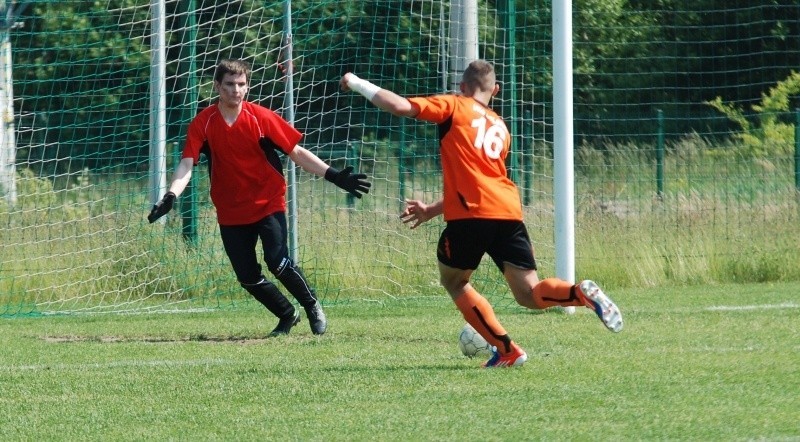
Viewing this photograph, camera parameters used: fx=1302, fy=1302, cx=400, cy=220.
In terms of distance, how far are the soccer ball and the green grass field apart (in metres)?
0.17

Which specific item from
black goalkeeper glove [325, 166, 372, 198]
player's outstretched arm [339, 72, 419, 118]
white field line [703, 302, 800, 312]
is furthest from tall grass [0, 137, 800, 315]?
player's outstretched arm [339, 72, 419, 118]

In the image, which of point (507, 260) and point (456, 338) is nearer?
point (507, 260)

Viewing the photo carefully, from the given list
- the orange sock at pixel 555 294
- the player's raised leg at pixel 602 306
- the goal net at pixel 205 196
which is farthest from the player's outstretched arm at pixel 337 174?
the goal net at pixel 205 196

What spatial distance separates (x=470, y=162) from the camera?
7121 mm

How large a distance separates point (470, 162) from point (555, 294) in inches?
33.9

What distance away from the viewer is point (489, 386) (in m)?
6.59

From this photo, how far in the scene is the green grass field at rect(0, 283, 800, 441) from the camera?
562 centimetres

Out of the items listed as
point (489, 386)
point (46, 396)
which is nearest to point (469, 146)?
point (489, 386)

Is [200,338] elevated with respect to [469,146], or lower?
lower

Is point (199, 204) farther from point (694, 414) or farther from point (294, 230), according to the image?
point (694, 414)

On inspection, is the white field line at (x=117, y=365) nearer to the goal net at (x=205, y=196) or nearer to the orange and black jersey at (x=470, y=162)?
the orange and black jersey at (x=470, y=162)

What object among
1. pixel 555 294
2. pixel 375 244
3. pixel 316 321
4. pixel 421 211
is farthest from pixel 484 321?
pixel 375 244

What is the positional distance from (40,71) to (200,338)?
6388 millimetres

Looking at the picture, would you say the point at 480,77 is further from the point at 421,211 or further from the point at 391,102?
the point at 421,211
